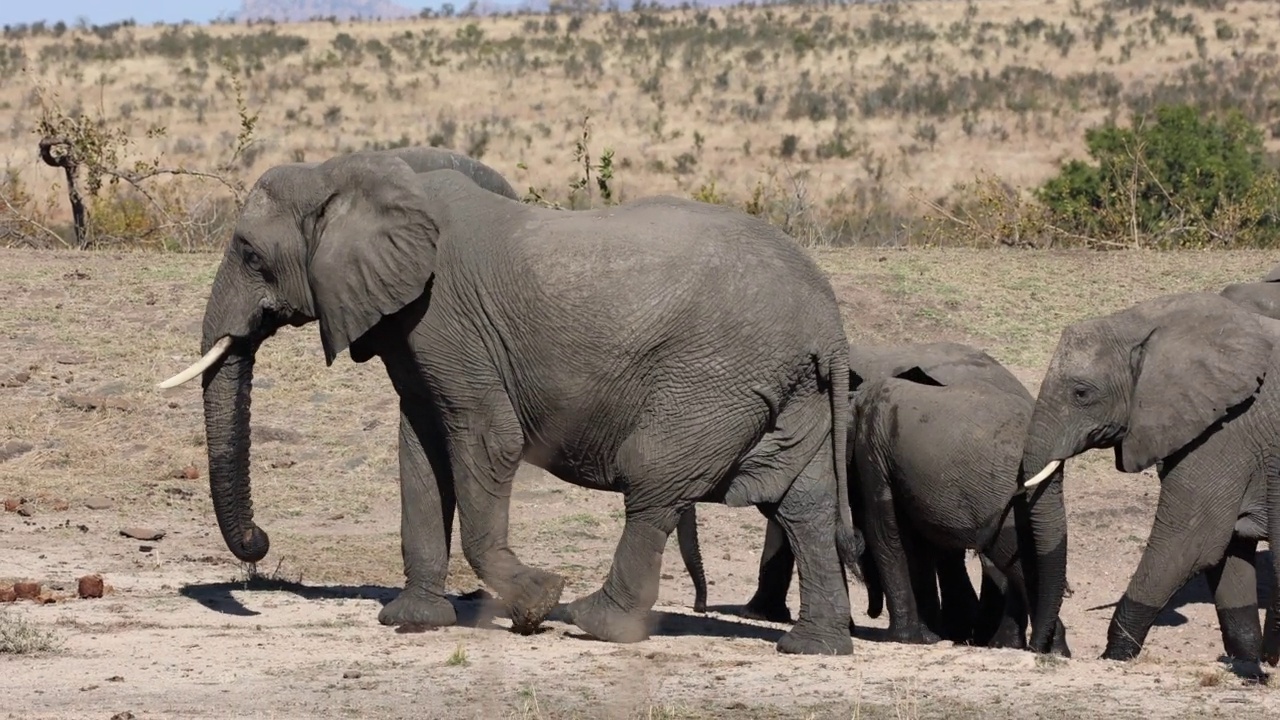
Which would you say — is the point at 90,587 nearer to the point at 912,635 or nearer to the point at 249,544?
the point at 249,544

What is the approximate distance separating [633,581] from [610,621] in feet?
0.65

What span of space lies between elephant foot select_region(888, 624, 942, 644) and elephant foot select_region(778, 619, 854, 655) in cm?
119

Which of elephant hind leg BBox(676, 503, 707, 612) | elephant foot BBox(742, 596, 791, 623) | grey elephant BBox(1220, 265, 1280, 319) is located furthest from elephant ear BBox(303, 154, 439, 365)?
grey elephant BBox(1220, 265, 1280, 319)

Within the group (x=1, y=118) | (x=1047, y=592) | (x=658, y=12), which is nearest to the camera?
(x=1047, y=592)

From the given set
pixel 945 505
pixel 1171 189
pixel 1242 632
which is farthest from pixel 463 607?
pixel 1171 189

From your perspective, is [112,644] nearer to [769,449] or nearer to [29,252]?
[769,449]

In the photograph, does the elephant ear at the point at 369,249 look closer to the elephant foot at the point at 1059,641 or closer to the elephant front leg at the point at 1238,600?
the elephant foot at the point at 1059,641

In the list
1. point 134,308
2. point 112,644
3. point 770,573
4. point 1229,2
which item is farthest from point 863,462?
point 1229,2

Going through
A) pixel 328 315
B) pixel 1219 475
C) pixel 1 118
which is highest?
pixel 328 315

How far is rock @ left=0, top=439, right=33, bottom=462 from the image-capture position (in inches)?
501

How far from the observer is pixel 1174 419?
8750 millimetres

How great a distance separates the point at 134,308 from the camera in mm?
15133

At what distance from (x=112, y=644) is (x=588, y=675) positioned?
6.77ft

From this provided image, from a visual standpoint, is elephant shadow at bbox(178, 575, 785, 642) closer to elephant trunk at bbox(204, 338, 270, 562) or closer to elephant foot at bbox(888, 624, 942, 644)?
elephant trunk at bbox(204, 338, 270, 562)
